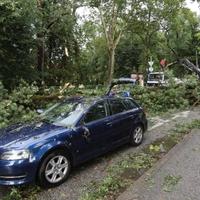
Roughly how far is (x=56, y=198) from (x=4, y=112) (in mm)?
4970

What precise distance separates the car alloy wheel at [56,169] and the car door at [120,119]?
1.80m

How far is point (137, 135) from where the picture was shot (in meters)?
8.78

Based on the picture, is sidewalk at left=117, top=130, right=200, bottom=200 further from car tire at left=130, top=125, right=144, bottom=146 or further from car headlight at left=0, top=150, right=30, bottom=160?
car headlight at left=0, top=150, right=30, bottom=160

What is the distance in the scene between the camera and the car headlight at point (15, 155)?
556 cm

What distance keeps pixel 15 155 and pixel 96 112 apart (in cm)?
232

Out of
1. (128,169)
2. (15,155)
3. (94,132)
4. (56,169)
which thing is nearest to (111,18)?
(94,132)

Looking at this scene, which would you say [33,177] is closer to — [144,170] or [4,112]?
[144,170]

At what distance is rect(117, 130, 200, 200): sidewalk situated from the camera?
551 cm

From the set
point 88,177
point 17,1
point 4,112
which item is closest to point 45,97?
point 4,112

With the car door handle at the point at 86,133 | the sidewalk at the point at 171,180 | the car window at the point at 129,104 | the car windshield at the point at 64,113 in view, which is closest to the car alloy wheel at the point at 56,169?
the car door handle at the point at 86,133

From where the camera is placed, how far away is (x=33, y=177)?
5656mm

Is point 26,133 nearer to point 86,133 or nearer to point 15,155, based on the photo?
point 15,155

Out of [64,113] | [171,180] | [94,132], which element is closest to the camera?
[171,180]

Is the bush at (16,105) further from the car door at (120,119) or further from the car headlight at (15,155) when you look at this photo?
the car headlight at (15,155)
